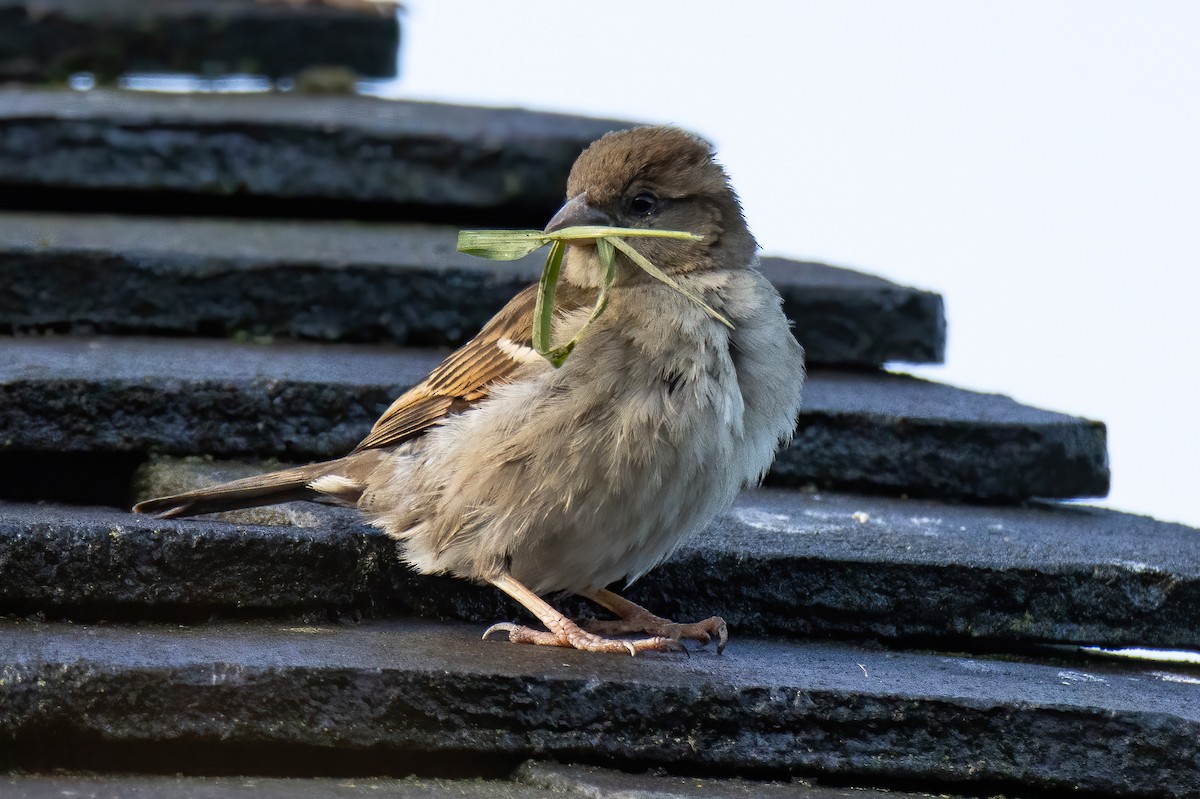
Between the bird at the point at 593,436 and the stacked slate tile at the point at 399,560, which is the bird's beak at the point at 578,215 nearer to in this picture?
the bird at the point at 593,436

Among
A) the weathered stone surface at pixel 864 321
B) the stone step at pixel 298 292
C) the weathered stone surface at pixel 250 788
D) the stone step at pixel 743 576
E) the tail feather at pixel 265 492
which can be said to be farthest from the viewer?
the weathered stone surface at pixel 864 321

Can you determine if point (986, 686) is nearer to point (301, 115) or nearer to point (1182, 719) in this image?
point (1182, 719)

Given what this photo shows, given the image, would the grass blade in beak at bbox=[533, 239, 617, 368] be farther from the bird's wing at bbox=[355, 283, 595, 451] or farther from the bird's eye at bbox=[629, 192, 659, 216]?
the bird's eye at bbox=[629, 192, 659, 216]

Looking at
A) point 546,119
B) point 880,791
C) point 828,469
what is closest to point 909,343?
point 828,469

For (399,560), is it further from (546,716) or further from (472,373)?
(546,716)

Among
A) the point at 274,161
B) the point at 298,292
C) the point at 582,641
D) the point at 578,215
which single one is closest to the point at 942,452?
the point at 578,215

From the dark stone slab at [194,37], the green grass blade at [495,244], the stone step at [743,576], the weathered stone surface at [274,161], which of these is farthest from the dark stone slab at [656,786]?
the dark stone slab at [194,37]
